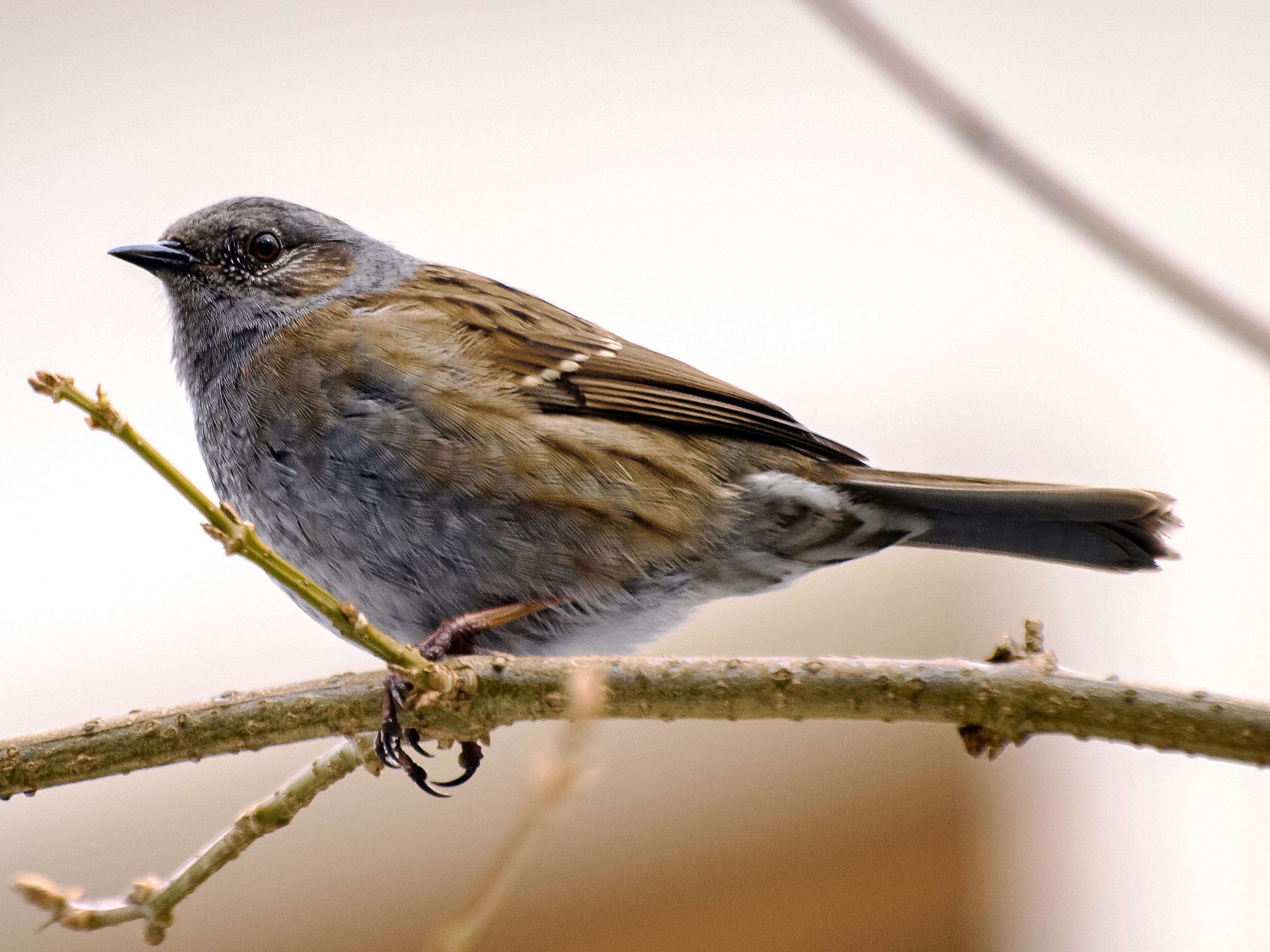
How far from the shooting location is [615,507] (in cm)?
295

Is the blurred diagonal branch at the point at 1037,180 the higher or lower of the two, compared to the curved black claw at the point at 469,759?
higher

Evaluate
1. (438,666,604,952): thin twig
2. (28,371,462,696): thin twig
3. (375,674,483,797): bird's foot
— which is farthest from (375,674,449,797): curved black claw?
(438,666,604,952): thin twig

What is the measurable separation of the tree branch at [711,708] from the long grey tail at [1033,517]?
71 centimetres

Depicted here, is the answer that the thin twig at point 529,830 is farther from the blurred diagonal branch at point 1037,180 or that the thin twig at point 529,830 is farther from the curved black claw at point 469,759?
the curved black claw at point 469,759

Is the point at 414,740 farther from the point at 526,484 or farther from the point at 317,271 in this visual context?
the point at 317,271

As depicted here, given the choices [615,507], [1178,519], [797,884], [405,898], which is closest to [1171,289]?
[1178,519]

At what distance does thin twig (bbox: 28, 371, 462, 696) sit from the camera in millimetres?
1584

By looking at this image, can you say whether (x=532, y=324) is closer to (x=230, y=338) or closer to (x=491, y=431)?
(x=491, y=431)

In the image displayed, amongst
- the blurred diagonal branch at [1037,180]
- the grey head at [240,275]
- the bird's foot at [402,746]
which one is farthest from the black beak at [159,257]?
the blurred diagonal branch at [1037,180]

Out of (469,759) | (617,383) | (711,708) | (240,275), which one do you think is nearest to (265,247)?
(240,275)

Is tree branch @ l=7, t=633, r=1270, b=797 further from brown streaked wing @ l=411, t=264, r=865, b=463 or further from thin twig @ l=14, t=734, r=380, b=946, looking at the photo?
brown streaked wing @ l=411, t=264, r=865, b=463

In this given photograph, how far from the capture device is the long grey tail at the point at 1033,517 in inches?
107

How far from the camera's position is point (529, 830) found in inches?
58.2

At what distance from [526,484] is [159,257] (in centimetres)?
128
